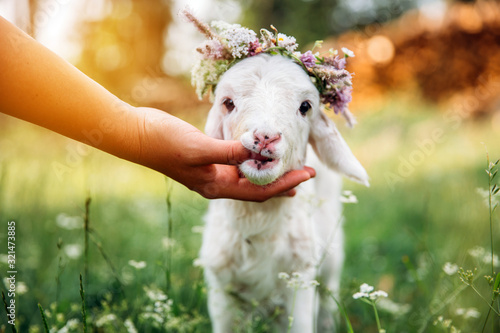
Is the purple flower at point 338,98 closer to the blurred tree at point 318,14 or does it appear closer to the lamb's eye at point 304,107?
the lamb's eye at point 304,107

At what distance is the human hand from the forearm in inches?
3.5

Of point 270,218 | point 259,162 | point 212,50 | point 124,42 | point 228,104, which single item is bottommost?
point 270,218

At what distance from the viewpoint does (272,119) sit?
1.94 m

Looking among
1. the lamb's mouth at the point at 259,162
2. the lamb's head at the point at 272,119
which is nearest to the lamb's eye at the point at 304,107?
the lamb's head at the point at 272,119

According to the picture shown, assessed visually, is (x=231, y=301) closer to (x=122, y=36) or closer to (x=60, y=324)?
(x=60, y=324)

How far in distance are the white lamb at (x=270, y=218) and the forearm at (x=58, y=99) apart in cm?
59

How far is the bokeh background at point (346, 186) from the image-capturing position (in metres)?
2.72

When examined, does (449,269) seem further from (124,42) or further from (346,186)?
(124,42)

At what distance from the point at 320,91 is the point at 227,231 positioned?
3.44ft

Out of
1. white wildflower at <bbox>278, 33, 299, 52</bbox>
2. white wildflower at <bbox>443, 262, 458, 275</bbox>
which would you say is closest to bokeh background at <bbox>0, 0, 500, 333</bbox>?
white wildflower at <bbox>443, 262, 458, 275</bbox>

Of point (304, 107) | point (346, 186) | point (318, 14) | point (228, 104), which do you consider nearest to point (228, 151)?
point (228, 104)

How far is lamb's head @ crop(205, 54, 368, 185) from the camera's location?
1.86 metres

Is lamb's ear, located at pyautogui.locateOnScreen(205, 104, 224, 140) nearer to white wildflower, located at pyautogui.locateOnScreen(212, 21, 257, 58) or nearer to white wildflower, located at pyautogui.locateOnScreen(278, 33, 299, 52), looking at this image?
white wildflower, located at pyautogui.locateOnScreen(212, 21, 257, 58)

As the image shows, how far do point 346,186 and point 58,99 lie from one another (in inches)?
190
